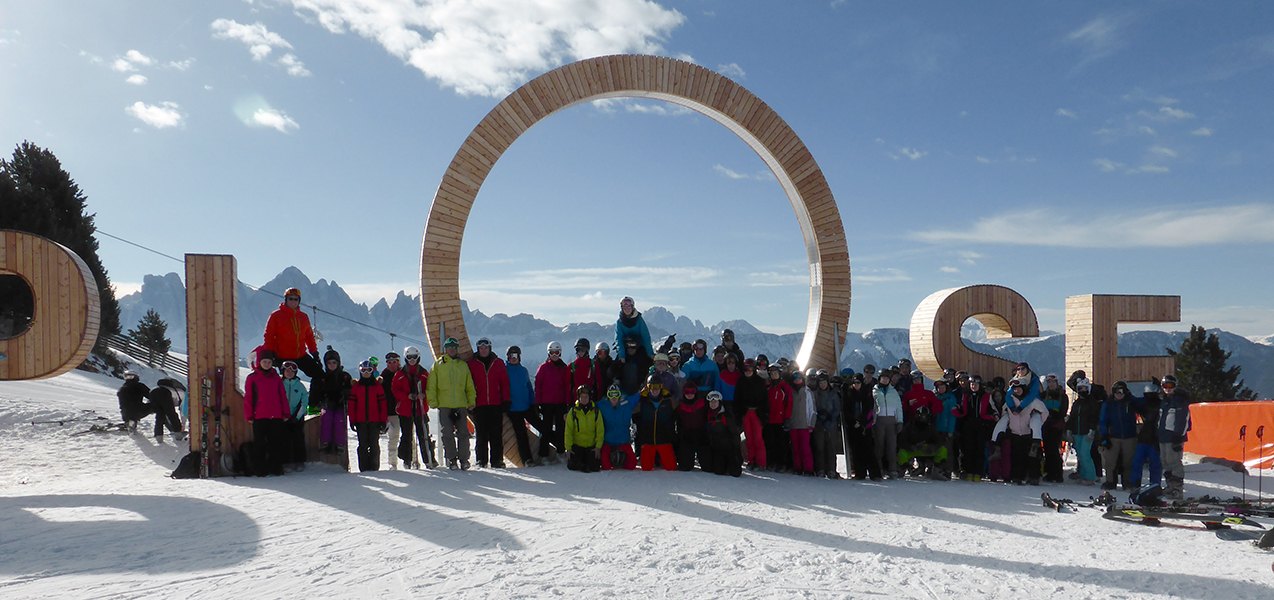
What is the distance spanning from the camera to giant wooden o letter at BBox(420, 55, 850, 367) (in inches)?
378

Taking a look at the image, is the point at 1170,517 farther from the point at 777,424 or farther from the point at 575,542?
the point at 575,542

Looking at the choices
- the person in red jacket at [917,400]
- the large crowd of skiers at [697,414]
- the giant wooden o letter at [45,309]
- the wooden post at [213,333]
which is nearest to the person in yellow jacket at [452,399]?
the large crowd of skiers at [697,414]

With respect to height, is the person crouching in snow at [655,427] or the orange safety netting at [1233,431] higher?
the person crouching in snow at [655,427]

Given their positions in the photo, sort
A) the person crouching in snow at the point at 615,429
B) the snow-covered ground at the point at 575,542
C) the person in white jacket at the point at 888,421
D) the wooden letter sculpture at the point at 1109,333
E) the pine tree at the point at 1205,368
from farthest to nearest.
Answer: the pine tree at the point at 1205,368
the wooden letter sculpture at the point at 1109,333
the person in white jacket at the point at 888,421
the person crouching in snow at the point at 615,429
the snow-covered ground at the point at 575,542

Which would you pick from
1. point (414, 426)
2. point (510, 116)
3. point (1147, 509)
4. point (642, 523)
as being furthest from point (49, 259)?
point (1147, 509)

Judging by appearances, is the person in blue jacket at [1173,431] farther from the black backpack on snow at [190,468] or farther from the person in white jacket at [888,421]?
the black backpack on snow at [190,468]

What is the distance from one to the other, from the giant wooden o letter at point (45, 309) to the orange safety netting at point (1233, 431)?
55.2 ft

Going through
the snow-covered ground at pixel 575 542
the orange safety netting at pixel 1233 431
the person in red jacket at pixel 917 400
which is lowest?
the orange safety netting at pixel 1233 431

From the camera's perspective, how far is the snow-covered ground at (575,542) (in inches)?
167

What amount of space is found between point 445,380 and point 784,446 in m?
4.50

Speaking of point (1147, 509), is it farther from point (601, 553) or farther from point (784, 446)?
point (601, 553)

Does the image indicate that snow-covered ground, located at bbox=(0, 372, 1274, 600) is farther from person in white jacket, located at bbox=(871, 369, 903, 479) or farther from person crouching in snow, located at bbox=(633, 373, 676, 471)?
person in white jacket, located at bbox=(871, 369, 903, 479)

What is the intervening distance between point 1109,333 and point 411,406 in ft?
39.8

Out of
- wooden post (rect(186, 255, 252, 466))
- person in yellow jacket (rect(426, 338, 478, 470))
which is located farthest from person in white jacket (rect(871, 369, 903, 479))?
wooden post (rect(186, 255, 252, 466))
